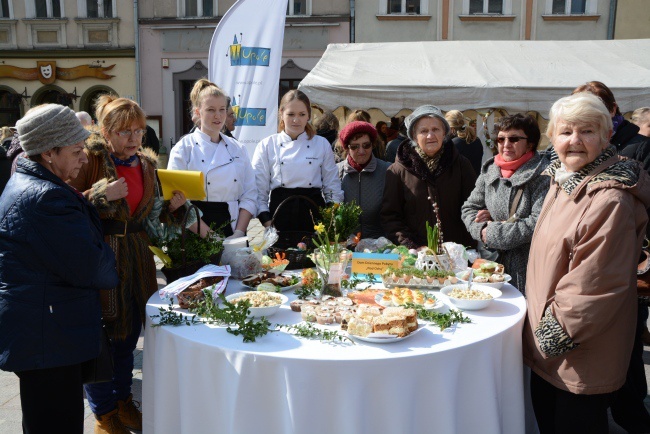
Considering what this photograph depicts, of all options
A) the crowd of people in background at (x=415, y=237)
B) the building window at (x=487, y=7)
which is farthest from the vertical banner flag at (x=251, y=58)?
the building window at (x=487, y=7)

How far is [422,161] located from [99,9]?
15270mm

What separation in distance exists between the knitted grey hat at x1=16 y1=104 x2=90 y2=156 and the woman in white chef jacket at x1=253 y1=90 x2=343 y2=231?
5.73 ft

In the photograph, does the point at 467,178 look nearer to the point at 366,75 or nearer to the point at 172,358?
the point at 172,358

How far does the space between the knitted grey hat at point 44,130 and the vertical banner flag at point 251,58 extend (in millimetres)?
4033

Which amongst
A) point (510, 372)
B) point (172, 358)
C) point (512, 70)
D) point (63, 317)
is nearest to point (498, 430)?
point (510, 372)

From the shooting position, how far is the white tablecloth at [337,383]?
1825 millimetres

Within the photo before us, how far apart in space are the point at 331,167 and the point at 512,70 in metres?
4.00

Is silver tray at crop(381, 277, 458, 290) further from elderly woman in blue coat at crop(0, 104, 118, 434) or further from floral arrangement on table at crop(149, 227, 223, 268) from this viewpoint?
elderly woman in blue coat at crop(0, 104, 118, 434)

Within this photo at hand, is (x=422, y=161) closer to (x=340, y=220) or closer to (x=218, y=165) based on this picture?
(x=340, y=220)

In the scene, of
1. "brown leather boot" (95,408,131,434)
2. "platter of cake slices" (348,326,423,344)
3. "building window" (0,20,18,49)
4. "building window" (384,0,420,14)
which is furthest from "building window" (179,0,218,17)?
"platter of cake slices" (348,326,423,344)

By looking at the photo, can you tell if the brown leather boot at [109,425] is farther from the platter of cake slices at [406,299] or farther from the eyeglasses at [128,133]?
the platter of cake slices at [406,299]

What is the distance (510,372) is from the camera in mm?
2180

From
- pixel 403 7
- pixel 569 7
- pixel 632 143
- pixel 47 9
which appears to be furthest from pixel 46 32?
pixel 632 143

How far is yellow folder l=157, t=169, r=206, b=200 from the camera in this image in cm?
277
